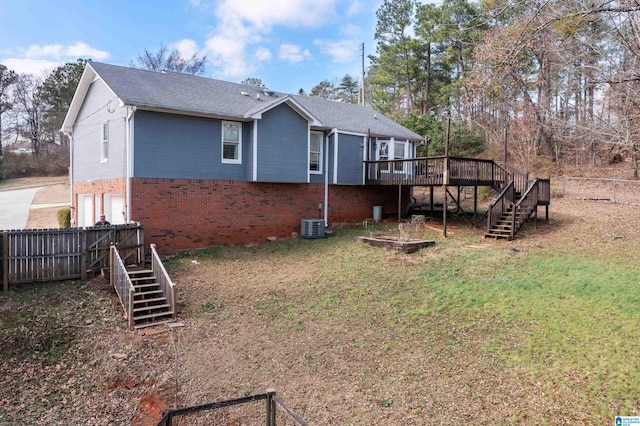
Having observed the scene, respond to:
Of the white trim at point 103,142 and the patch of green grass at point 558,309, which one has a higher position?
the white trim at point 103,142

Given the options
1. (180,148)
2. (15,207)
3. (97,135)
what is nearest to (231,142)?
(180,148)

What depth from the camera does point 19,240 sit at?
32.2 feet

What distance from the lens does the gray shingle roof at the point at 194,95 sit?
1344 centimetres

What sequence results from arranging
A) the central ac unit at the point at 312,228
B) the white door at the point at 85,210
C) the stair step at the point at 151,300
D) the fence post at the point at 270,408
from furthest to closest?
the white door at the point at 85,210 → the central ac unit at the point at 312,228 → the stair step at the point at 151,300 → the fence post at the point at 270,408

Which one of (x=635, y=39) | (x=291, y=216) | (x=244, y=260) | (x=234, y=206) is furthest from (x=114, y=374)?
Answer: (x=635, y=39)

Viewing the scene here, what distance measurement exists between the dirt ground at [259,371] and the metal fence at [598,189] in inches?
723

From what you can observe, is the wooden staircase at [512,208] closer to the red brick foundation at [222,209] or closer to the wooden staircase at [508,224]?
the wooden staircase at [508,224]

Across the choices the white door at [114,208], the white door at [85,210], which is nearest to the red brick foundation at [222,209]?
the white door at [114,208]

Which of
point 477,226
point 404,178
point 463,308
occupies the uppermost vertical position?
point 404,178

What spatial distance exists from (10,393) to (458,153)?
27.5 metres

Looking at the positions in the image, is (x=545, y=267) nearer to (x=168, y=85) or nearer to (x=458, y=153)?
(x=168, y=85)

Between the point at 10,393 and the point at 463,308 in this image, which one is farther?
the point at 463,308

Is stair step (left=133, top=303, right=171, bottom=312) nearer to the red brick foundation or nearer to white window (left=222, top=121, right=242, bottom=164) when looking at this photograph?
the red brick foundation

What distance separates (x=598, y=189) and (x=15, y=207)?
36213mm
